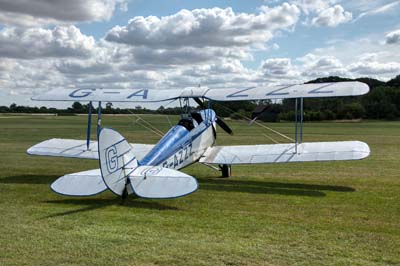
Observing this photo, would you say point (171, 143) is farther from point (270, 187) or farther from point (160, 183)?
point (270, 187)

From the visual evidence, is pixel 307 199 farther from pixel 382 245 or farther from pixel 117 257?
pixel 117 257

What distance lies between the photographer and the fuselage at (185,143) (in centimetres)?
764

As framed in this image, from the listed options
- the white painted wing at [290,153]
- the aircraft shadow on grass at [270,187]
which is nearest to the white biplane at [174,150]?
the white painted wing at [290,153]

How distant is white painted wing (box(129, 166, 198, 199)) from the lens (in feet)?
19.6

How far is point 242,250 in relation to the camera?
4590mm

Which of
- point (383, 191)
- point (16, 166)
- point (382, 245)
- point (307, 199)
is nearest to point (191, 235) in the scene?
point (382, 245)

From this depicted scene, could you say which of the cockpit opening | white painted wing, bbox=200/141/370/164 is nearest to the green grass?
white painted wing, bbox=200/141/370/164

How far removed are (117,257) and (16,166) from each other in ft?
29.3

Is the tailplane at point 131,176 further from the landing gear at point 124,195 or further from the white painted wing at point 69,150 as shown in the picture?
the white painted wing at point 69,150

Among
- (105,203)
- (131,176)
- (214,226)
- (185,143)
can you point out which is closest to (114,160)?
(131,176)

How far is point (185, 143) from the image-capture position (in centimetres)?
894

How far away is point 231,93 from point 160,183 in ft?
11.9

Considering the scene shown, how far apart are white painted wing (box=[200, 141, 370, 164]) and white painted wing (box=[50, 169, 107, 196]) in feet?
12.5

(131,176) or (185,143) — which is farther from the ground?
(185,143)
